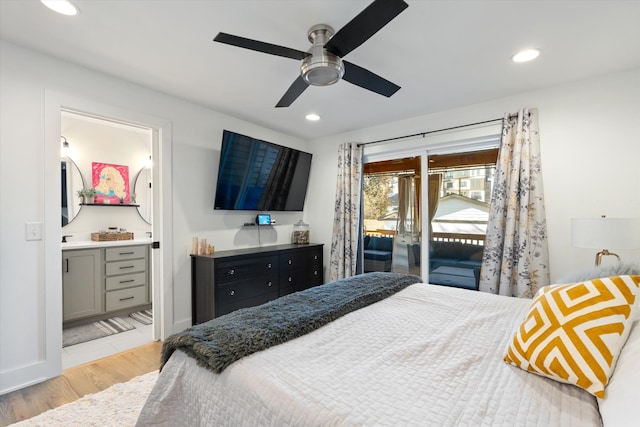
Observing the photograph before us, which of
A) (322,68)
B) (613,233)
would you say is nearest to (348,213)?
(322,68)

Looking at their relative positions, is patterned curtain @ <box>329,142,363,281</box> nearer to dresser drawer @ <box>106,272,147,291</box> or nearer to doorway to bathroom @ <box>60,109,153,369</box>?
doorway to bathroom @ <box>60,109,153,369</box>

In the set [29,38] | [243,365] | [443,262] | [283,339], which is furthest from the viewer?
[443,262]

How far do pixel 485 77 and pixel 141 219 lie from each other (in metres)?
4.61

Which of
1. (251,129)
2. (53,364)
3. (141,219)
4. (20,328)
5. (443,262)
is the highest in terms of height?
(251,129)

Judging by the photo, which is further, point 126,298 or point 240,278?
point 126,298

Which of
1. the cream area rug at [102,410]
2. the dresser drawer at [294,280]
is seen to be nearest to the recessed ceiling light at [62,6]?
the cream area rug at [102,410]

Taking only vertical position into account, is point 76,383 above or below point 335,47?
below

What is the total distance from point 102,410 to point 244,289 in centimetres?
144

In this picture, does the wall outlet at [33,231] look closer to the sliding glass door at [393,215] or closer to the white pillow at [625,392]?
the white pillow at [625,392]

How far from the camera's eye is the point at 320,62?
5.62ft

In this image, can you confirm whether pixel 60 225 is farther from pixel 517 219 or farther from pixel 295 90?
pixel 517 219

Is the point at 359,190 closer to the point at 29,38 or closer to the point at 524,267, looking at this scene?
the point at 524,267

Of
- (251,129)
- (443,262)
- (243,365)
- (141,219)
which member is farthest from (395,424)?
(141,219)

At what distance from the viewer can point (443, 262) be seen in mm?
3412
